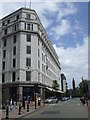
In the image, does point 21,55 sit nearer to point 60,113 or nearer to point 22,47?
point 22,47

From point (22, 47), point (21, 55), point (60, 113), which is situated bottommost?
point (60, 113)

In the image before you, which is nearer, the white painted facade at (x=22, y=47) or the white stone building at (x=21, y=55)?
the white stone building at (x=21, y=55)

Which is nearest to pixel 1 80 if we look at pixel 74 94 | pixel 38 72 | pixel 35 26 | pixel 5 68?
pixel 5 68

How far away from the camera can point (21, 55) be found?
46.0 metres

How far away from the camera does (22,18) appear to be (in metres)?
48.2

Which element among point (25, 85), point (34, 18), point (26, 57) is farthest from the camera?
point (34, 18)

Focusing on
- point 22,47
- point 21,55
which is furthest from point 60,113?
point 22,47

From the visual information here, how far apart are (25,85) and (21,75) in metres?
2.62

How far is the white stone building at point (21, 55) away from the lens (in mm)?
44500

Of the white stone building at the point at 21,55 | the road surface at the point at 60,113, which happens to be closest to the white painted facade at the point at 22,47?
the white stone building at the point at 21,55

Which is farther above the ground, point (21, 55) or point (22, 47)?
point (22, 47)

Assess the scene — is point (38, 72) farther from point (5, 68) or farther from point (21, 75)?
point (5, 68)

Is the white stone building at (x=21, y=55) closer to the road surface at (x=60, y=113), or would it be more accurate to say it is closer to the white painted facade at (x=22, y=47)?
the white painted facade at (x=22, y=47)

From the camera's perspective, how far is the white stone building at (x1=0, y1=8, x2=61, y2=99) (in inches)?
1752
